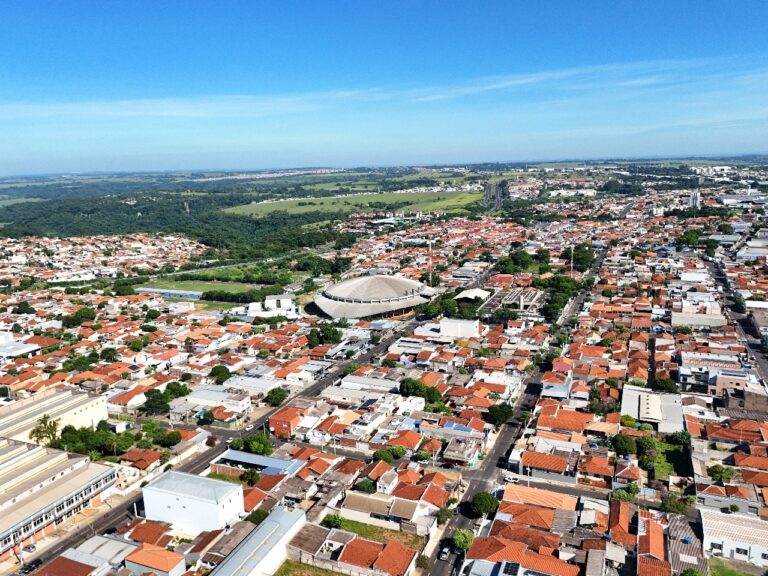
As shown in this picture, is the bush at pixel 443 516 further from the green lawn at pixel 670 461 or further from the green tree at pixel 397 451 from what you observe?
the green lawn at pixel 670 461

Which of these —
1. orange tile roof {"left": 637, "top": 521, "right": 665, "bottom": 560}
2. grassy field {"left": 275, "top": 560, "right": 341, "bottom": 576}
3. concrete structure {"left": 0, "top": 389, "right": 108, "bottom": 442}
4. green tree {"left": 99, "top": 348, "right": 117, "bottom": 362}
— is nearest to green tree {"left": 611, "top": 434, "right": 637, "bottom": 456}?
orange tile roof {"left": 637, "top": 521, "right": 665, "bottom": 560}

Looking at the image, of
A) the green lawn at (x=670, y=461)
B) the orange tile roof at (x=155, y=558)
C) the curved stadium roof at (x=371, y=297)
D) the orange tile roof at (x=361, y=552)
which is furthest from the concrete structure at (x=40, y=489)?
the curved stadium roof at (x=371, y=297)

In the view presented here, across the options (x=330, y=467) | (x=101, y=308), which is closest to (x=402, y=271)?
(x=101, y=308)

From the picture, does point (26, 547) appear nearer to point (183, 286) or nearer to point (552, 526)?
point (552, 526)

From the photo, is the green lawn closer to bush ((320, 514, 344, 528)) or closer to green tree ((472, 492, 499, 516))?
green tree ((472, 492, 499, 516))

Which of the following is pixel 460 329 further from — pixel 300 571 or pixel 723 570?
pixel 300 571
